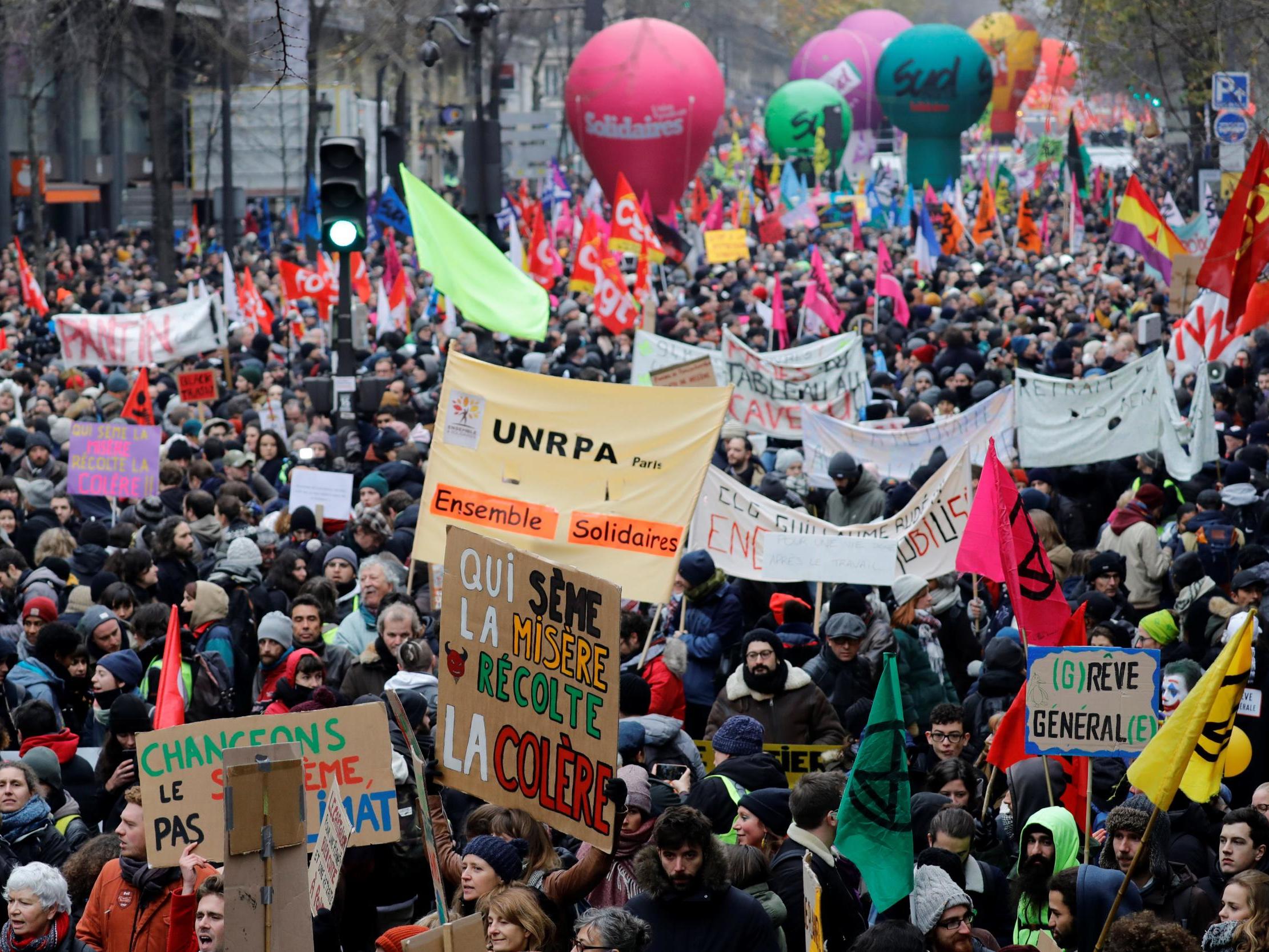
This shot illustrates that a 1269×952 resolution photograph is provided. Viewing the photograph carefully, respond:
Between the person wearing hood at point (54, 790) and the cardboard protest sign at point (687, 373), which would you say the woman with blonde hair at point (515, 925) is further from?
the cardboard protest sign at point (687, 373)

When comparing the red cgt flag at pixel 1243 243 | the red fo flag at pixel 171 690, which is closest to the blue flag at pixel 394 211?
the red cgt flag at pixel 1243 243

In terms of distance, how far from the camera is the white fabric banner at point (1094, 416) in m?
13.4

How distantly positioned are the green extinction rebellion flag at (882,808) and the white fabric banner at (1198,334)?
1028 centimetres

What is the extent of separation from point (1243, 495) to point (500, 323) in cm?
601

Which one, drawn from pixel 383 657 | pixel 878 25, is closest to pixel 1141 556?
pixel 383 657

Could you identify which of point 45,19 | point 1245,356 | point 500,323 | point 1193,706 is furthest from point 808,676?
point 45,19

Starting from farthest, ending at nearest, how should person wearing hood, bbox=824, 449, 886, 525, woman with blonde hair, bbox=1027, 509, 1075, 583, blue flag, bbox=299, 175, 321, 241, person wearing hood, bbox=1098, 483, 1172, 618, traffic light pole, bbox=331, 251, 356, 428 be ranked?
blue flag, bbox=299, 175, 321, 241, traffic light pole, bbox=331, 251, 356, 428, person wearing hood, bbox=824, 449, 886, 525, person wearing hood, bbox=1098, 483, 1172, 618, woman with blonde hair, bbox=1027, 509, 1075, 583

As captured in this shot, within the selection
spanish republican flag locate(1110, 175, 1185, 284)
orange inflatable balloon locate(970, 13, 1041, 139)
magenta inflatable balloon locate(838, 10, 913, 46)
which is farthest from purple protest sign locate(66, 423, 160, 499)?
magenta inflatable balloon locate(838, 10, 913, 46)

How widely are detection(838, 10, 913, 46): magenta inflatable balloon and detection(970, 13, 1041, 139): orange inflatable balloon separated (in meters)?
3.35

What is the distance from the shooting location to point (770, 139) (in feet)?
203

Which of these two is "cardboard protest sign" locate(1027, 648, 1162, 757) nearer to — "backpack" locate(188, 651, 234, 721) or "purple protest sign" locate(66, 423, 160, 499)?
"backpack" locate(188, 651, 234, 721)

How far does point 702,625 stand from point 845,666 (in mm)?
1053

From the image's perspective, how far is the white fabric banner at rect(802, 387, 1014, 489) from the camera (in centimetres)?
1334

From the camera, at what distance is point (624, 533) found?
895 cm
